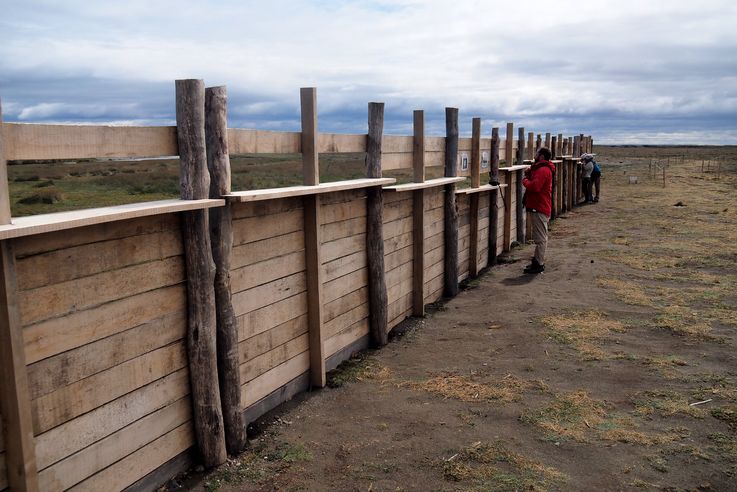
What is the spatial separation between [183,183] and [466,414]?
2.98 meters

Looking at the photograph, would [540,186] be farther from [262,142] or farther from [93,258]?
[93,258]

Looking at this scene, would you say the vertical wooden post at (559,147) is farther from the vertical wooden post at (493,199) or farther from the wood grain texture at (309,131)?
the wood grain texture at (309,131)

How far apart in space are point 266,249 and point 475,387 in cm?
239

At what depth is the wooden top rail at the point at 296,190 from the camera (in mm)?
4527

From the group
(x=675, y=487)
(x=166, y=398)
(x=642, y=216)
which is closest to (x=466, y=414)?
(x=675, y=487)

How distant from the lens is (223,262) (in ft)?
15.0

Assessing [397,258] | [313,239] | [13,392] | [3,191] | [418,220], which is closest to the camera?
[3,191]

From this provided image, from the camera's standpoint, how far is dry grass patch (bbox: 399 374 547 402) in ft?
19.2

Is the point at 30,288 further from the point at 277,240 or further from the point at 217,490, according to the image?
the point at 277,240

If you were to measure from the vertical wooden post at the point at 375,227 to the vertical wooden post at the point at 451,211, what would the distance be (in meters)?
2.59

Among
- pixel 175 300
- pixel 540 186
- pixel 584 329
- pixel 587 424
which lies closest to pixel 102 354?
pixel 175 300

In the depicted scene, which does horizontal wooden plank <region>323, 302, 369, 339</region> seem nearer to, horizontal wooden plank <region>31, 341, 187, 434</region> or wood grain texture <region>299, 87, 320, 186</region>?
wood grain texture <region>299, 87, 320, 186</region>

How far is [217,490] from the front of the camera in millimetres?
4246

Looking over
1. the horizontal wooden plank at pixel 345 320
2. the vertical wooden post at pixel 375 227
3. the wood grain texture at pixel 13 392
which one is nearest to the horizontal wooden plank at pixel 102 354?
the wood grain texture at pixel 13 392
